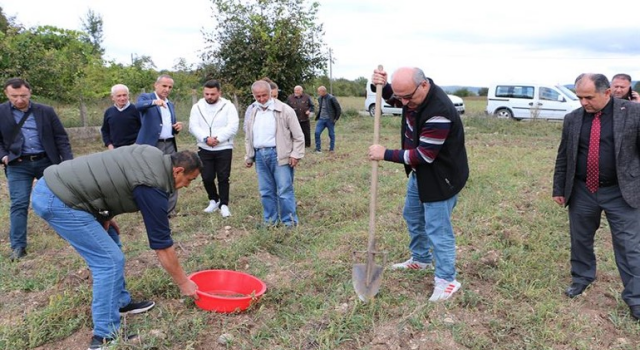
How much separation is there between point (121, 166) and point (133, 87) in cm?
1372

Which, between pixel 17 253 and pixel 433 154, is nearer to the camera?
pixel 433 154

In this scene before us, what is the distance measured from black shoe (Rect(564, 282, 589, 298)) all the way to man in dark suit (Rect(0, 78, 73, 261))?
14.5 ft

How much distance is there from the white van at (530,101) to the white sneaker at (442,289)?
12.7 metres

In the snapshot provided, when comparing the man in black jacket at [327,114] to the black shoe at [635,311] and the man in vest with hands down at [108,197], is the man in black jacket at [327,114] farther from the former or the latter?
the man in vest with hands down at [108,197]

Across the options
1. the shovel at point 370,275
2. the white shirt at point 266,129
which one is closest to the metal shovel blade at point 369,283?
the shovel at point 370,275

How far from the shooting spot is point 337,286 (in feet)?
11.8

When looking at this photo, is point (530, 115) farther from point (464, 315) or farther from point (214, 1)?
point (464, 315)

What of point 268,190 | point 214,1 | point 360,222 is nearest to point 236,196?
point 268,190

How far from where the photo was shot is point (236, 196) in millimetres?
6512

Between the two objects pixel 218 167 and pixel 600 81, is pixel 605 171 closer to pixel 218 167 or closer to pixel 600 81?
pixel 600 81

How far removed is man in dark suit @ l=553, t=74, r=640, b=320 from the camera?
3.03m

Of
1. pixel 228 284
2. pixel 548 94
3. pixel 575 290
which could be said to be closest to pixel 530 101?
pixel 548 94

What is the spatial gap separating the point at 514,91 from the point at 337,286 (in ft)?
45.7

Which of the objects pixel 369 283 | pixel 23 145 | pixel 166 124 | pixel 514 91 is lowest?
pixel 369 283
